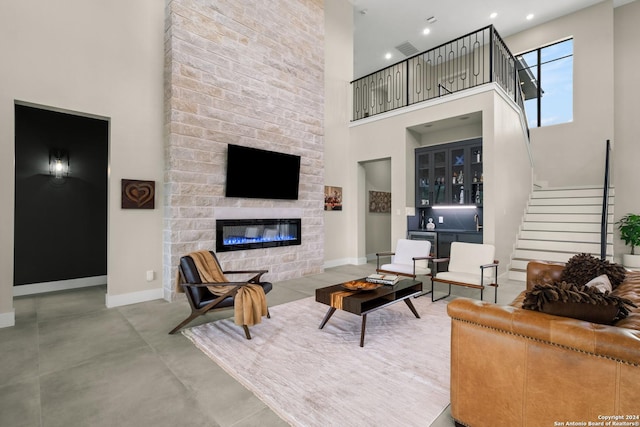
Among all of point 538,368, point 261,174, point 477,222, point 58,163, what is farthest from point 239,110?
point 538,368

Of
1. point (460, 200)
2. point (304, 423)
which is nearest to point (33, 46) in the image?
point (304, 423)

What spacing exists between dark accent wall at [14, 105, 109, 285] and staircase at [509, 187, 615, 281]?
7.50 meters

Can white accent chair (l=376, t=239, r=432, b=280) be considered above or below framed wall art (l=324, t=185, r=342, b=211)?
below

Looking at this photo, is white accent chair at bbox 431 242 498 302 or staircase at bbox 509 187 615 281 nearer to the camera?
white accent chair at bbox 431 242 498 302

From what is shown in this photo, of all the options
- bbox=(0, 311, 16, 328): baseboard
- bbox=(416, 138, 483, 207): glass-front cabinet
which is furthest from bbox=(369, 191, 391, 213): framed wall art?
bbox=(0, 311, 16, 328): baseboard

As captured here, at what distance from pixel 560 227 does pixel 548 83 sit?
4727 mm

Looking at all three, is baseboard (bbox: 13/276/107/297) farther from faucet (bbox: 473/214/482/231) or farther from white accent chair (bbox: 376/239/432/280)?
faucet (bbox: 473/214/482/231)

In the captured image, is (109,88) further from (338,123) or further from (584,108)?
(584,108)

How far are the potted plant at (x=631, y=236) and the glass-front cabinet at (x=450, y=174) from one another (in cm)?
334

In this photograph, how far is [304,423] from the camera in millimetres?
1783

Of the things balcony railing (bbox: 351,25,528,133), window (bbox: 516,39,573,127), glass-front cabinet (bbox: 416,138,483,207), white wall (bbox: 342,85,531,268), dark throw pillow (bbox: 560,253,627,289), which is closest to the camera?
dark throw pillow (bbox: 560,253,627,289)

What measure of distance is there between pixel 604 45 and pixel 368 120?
6.16 meters

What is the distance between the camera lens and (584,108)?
7.68 meters

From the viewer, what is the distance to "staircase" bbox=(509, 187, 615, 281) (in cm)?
558
